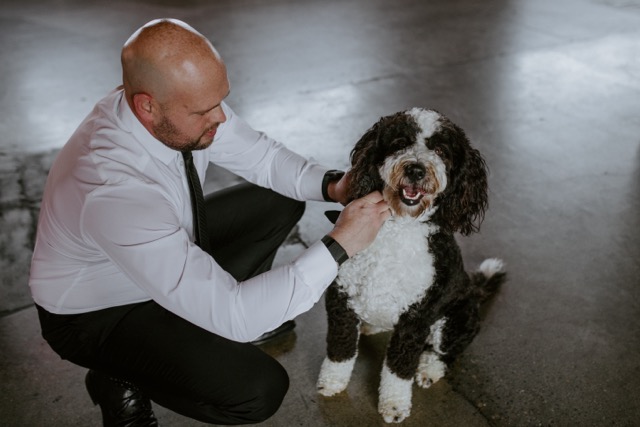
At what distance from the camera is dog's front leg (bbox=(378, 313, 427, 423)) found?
2133 millimetres

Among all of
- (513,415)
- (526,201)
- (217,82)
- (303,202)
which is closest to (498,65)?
(526,201)

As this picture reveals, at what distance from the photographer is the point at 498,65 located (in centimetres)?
558

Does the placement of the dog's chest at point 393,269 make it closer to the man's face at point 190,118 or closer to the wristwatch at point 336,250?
the wristwatch at point 336,250

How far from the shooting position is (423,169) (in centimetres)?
184

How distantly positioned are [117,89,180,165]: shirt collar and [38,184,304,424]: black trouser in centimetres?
50

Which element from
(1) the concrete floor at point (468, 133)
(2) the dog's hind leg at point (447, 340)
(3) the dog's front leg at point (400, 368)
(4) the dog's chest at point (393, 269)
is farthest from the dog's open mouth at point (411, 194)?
(1) the concrete floor at point (468, 133)

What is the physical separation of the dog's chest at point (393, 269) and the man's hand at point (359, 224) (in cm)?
10

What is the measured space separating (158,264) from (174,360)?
36 centimetres

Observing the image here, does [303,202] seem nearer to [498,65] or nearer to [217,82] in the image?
[217,82]

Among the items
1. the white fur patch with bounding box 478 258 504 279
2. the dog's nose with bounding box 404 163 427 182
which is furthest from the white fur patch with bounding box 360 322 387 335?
the dog's nose with bounding box 404 163 427 182

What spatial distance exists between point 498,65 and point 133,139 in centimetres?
445

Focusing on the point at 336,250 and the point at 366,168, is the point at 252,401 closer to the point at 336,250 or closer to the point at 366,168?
the point at 336,250

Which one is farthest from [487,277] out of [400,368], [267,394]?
[267,394]

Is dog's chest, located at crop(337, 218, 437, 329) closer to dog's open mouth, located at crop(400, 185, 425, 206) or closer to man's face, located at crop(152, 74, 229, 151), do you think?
dog's open mouth, located at crop(400, 185, 425, 206)
